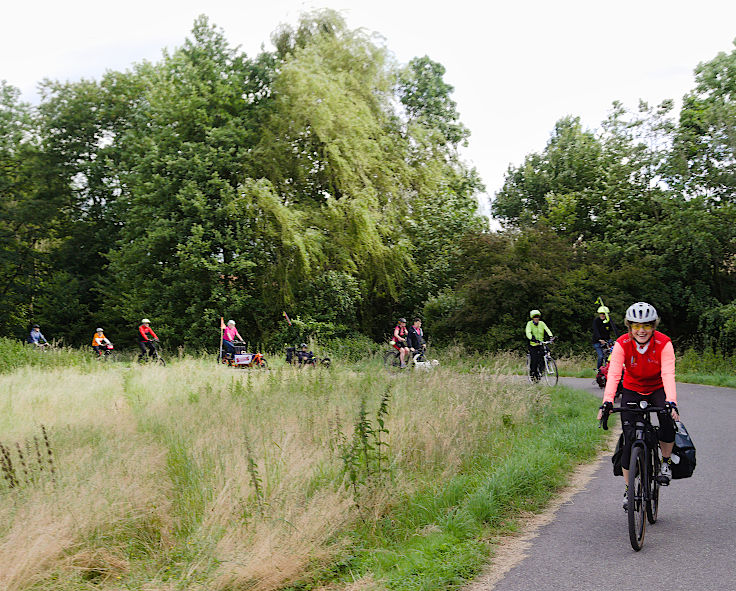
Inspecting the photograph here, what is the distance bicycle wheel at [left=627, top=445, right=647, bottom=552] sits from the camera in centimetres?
574

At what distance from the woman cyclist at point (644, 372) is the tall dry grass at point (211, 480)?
7.28ft

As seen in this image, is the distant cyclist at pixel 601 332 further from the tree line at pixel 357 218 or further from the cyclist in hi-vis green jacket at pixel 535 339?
the tree line at pixel 357 218

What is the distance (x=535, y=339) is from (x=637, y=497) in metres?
12.2

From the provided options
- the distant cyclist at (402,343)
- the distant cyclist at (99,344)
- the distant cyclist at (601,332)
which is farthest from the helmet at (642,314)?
the distant cyclist at (99,344)

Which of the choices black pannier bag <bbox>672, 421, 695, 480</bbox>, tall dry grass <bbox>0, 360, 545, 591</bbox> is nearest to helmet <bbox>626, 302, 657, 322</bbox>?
black pannier bag <bbox>672, 421, 695, 480</bbox>

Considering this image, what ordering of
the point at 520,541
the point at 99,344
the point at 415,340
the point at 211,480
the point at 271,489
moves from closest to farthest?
the point at 520,541 → the point at 271,489 → the point at 211,480 → the point at 415,340 → the point at 99,344

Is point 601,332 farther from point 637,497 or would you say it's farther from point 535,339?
point 637,497

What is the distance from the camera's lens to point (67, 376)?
16.7 m

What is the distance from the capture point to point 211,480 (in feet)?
22.4

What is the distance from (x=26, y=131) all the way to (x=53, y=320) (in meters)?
11.3

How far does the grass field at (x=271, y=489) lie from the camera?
5.32m

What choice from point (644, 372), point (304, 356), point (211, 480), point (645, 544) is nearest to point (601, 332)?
point (304, 356)

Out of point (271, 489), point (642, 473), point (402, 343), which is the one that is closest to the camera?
point (642, 473)

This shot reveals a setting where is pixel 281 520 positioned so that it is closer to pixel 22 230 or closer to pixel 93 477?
pixel 93 477
